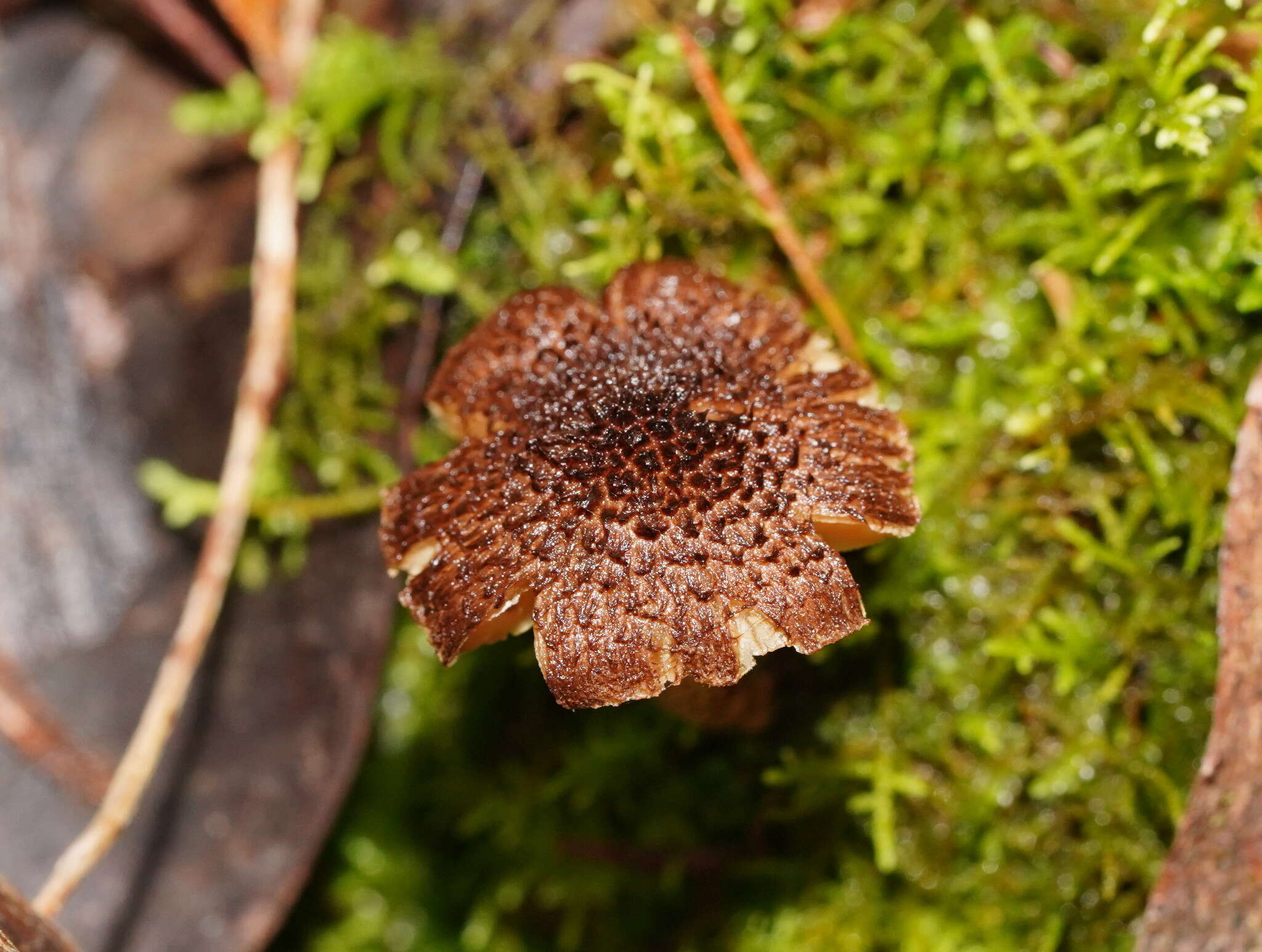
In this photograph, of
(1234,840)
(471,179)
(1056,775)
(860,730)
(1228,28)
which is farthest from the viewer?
(471,179)

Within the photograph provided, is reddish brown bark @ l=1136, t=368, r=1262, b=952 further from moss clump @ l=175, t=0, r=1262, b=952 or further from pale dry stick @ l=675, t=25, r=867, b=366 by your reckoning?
pale dry stick @ l=675, t=25, r=867, b=366

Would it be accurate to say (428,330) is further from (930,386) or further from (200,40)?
(930,386)

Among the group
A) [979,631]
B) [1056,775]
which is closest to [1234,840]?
[1056,775]

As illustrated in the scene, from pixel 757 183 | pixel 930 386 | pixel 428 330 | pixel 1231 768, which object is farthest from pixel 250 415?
pixel 1231 768

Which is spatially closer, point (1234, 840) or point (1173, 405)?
point (1234, 840)

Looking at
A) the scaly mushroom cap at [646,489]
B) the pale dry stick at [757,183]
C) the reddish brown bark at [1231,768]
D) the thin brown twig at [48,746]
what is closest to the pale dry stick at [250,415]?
the thin brown twig at [48,746]

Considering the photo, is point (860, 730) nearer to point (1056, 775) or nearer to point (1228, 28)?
point (1056, 775)

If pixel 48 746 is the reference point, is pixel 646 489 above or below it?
above
